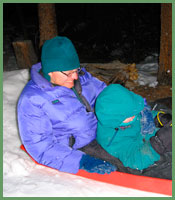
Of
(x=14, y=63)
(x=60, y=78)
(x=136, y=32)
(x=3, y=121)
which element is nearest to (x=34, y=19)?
(x=136, y=32)

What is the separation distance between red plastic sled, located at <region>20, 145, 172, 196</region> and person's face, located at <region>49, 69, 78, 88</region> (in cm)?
83

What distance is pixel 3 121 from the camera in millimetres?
3266

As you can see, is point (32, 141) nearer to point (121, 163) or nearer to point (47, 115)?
point (47, 115)

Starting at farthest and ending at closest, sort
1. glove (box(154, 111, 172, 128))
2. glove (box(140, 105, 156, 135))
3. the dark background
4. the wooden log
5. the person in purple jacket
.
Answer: the dark background, the wooden log, glove (box(154, 111, 172, 128)), glove (box(140, 105, 156, 135)), the person in purple jacket

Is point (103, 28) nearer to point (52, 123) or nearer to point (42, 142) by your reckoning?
point (52, 123)

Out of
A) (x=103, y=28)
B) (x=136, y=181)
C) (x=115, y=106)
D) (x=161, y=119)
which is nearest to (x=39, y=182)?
(x=136, y=181)

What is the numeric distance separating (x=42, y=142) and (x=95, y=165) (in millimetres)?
514

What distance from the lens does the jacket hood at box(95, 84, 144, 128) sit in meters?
2.12

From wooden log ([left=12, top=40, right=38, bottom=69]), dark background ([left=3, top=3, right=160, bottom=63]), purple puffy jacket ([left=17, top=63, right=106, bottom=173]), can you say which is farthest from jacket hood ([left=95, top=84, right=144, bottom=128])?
dark background ([left=3, top=3, right=160, bottom=63])

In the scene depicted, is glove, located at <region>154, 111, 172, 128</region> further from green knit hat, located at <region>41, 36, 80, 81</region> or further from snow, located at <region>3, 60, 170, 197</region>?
green knit hat, located at <region>41, 36, 80, 81</region>

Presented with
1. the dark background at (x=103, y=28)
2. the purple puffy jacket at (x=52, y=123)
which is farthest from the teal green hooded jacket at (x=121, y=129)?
the dark background at (x=103, y=28)

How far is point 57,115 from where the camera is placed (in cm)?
225

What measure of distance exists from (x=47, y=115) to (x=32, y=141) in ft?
0.87

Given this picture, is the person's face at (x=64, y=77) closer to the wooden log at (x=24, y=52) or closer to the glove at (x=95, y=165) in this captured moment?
the glove at (x=95, y=165)
